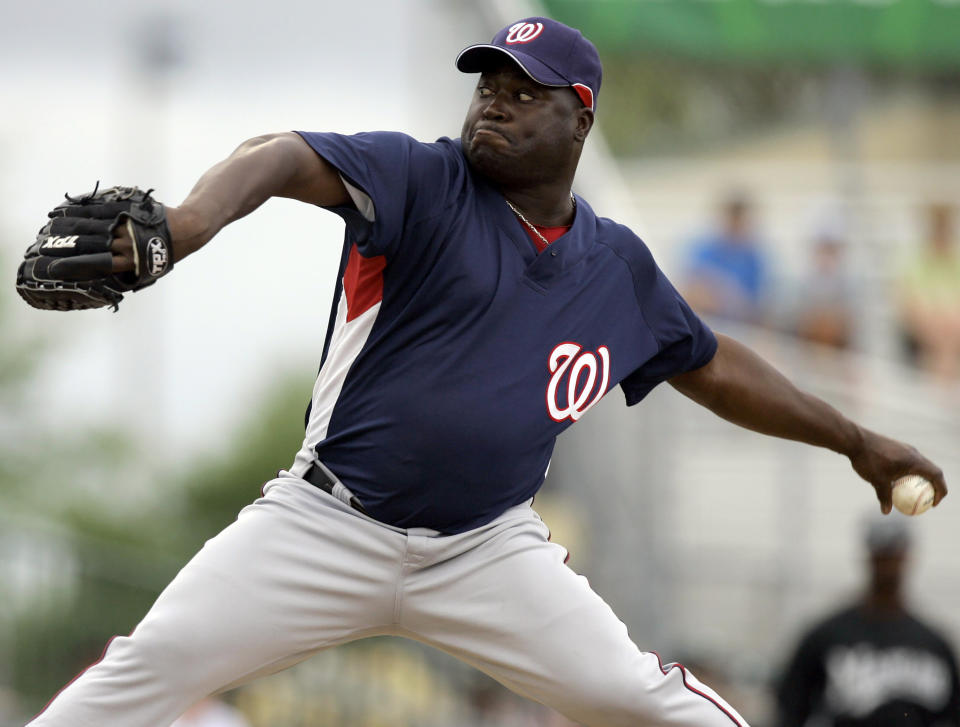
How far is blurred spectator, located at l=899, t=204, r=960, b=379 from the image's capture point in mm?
11578

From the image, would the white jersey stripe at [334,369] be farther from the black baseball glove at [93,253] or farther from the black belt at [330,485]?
the black baseball glove at [93,253]

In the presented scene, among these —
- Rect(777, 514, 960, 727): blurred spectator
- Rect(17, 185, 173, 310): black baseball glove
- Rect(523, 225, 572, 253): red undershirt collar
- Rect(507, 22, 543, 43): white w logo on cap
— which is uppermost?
Rect(507, 22, 543, 43): white w logo on cap

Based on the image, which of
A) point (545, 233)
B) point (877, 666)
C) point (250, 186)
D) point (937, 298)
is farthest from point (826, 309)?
point (250, 186)

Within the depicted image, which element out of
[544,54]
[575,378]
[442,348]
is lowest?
[575,378]

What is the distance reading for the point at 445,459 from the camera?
421 cm

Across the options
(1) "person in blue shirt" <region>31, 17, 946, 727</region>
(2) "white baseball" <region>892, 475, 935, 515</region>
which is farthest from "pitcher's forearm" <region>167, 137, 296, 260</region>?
(2) "white baseball" <region>892, 475, 935, 515</region>

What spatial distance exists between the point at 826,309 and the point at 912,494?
6609 mm

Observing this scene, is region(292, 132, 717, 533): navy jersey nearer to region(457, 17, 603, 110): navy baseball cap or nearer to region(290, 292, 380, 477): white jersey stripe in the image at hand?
region(290, 292, 380, 477): white jersey stripe

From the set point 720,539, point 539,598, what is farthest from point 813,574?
point 539,598

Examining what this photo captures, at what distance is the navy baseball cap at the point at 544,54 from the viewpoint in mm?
4258

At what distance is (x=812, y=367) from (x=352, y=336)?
711cm

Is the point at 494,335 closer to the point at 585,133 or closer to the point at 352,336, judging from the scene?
the point at 352,336

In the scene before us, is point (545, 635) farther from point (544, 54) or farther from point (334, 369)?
point (544, 54)

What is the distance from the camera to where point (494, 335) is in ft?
14.0
